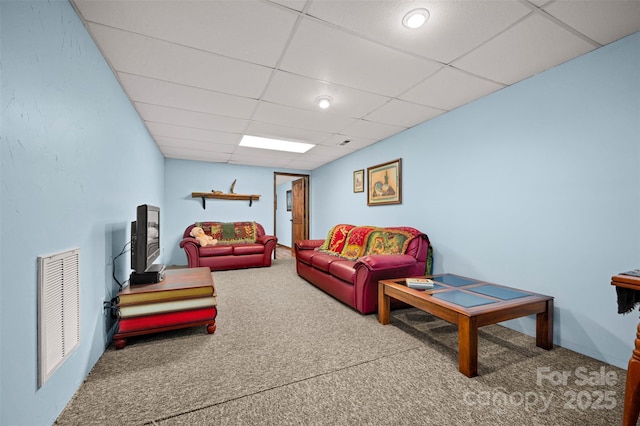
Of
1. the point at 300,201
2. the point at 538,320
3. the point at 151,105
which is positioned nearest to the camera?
the point at 538,320

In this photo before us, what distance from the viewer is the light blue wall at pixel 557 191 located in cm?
182

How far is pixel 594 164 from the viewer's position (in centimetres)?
195

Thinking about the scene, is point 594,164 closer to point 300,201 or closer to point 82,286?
point 82,286

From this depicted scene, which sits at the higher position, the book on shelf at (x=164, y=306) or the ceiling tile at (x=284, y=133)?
the ceiling tile at (x=284, y=133)

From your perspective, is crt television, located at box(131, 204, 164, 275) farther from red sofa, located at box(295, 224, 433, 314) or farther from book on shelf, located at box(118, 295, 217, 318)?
red sofa, located at box(295, 224, 433, 314)

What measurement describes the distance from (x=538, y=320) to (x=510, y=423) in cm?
113

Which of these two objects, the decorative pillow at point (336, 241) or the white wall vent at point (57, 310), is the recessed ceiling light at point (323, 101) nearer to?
the decorative pillow at point (336, 241)

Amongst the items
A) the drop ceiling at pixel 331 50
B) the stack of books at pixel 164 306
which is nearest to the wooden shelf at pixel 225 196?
the drop ceiling at pixel 331 50

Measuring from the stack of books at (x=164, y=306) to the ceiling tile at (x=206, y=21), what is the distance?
1.95 metres

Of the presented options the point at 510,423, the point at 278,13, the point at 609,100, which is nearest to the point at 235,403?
the point at 510,423

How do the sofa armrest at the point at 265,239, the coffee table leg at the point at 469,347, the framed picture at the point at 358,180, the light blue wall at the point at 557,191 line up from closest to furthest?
the coffee table leg at the point at 469,347 → the light blue wall at the point at 557,191 → the framed picture at the point at 358,180 → the sofa armrest at the point at 265,239

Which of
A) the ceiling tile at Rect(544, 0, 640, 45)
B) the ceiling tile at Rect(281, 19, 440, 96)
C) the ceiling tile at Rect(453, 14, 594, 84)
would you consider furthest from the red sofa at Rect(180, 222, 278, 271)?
the ceiling tile at Rect(544, 0, 640, 45)

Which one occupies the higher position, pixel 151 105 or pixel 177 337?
pixel 151 105

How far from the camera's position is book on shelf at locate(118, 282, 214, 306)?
2102 millimetres
